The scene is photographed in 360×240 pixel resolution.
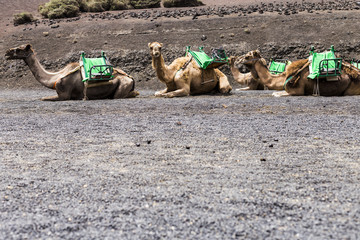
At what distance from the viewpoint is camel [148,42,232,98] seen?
11.1 m

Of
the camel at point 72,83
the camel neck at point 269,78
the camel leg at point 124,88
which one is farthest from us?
the camel neck at point 269,78

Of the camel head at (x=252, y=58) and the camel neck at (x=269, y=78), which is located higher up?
the camel head at (x=252, y=58)

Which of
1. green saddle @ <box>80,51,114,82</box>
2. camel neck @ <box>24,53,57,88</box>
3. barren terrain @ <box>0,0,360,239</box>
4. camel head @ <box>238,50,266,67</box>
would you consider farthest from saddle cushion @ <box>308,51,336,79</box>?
→ camel neck @ <box>24,53,57,88</box>

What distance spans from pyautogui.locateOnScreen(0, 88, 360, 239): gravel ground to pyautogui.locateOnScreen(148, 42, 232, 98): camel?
4.56m

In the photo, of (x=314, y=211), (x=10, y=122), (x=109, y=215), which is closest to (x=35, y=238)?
(x=109, y=215)

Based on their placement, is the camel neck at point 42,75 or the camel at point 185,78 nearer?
the camel neck at point 42,75

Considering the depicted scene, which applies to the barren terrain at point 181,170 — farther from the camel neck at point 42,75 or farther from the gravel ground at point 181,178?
the camel neck at point 42,75

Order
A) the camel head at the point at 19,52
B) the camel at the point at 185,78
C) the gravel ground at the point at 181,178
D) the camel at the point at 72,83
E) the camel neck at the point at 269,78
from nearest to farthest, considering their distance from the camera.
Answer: the gravel ground at the point at 181,178 < the camel at the point at 72,83 < the camel head at the point at 19,52 < the camel at the point at 185,78 < the camel neck at the point at 269,78

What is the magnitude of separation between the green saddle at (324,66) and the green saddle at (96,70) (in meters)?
5.70

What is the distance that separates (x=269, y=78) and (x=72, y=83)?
21.4 feet

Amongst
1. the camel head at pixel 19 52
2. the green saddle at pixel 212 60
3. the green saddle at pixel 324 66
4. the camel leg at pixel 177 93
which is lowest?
the camel leg at pixel 177 93

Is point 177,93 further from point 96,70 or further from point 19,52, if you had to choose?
point 19,52

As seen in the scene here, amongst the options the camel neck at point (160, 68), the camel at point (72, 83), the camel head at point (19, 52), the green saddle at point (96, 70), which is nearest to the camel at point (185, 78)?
the camel neck at point (160, 68)

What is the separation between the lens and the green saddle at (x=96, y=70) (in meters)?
10.0
